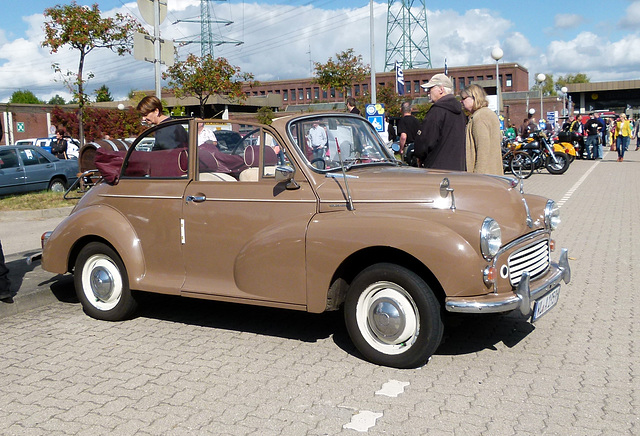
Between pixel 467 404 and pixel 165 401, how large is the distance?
5.97 feet

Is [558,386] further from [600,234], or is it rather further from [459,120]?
[600,234]

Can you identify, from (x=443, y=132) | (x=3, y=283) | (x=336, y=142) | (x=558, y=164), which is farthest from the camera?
(x=558, y=164)

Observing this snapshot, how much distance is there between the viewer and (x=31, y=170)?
17.3m

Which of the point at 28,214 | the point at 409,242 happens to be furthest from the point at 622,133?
the point at 409,242

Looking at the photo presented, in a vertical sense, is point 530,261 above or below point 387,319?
above

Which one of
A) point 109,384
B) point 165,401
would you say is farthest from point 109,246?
point 165,401

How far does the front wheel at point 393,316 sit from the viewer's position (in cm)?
439

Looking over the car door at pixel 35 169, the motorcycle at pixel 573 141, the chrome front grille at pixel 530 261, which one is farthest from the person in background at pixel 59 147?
the chrome front grille at pixel 530 261

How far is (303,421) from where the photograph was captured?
149 inches

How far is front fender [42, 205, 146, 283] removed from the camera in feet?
18.8

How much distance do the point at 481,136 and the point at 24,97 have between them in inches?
5361

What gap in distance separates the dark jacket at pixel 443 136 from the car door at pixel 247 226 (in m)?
2.51

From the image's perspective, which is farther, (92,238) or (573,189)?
(573,189)

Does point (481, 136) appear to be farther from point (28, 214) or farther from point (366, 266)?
point (28, 214)
